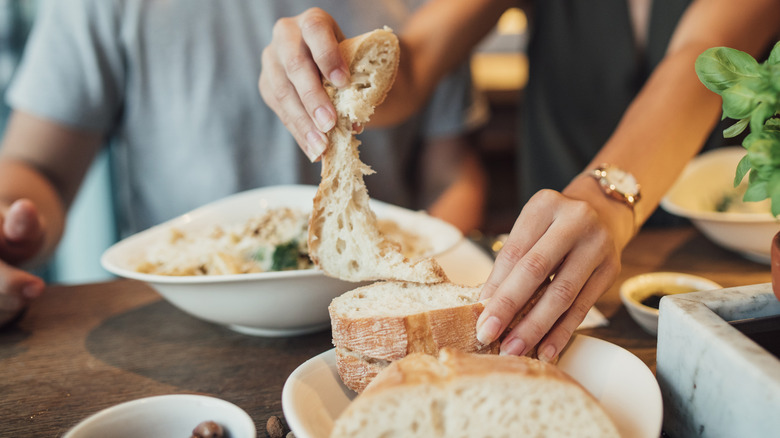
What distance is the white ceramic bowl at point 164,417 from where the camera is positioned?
80 centimetres

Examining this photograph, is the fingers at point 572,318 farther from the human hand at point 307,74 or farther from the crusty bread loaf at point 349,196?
the human hand at point 307,74

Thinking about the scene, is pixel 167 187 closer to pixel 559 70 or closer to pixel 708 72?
pixel 559 70

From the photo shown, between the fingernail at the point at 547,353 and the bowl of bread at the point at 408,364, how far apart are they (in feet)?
0.09

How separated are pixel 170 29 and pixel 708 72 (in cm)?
189

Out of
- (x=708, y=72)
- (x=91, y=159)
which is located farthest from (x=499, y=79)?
(x=708, y=72)

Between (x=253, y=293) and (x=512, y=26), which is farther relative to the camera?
(x=512, y=26)

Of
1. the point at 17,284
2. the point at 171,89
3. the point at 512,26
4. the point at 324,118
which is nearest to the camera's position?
the point at 324,118

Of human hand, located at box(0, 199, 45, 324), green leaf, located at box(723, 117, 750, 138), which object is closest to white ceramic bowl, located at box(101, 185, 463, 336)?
human hand, located at box(0, 199, 45, 324)

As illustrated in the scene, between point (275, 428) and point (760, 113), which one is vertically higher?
point (760, 113)

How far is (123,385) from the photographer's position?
1.08 metres

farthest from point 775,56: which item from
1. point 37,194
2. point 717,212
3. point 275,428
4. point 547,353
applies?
point 37,194

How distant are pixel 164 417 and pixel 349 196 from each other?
0.47 m

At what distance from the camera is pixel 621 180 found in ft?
3.83

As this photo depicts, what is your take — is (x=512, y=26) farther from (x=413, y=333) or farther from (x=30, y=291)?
(x=413, y=333)
